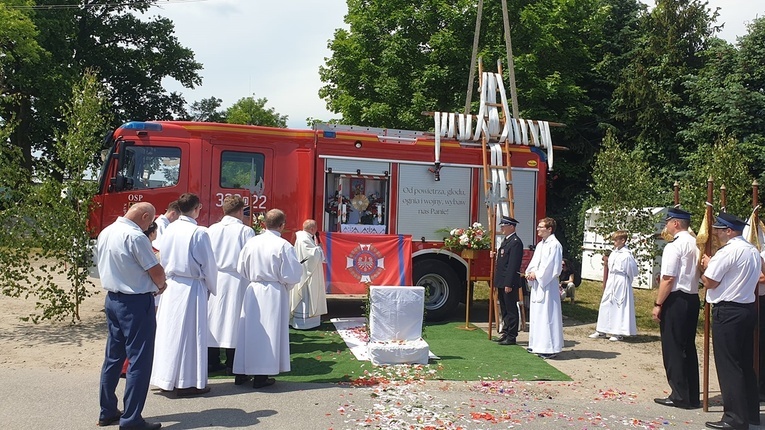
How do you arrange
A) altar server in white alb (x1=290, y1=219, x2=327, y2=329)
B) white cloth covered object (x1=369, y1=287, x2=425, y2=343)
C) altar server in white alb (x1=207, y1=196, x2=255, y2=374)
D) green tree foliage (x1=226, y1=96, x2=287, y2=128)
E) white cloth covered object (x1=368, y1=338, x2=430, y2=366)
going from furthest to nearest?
green tree foliage (x1=226, y1=96, x2=287, y2=128)
altar server in white alb (x1=290, y1=219, x2=327, y2=329)
white cloth covered object (x1=369, y1=287, x2=425, y2=343)
white cloth covered object (x1=368, y1=338, x2=430, y2=366)
altar server in white alb (x1=207, y1=196, x2=255, y2=374)

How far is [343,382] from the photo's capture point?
7180 millimetres

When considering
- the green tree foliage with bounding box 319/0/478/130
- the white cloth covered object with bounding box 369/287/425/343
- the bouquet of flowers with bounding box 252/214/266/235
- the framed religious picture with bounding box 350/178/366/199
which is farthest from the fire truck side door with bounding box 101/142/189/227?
the green tree foliage with bounding box 319/0/478/130

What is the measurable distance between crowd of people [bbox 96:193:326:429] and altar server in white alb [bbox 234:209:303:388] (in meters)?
0.01

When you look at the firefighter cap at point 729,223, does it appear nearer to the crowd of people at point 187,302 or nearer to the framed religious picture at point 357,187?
the crowd of people at point 187,302

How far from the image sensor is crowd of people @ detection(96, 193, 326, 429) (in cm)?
540

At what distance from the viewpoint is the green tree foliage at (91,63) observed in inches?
976

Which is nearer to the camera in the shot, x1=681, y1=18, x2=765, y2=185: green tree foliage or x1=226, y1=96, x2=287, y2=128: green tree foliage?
x1=681, y1=18, x2=765, y2=185: green tree foliage

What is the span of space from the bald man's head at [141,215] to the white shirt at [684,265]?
5.11 meters

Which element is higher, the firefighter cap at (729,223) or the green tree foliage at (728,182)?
the green tree foliage at (728,182)

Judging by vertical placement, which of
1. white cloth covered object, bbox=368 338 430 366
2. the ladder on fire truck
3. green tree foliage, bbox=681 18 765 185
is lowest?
white cloth covered object, bbox=368 338 430 366

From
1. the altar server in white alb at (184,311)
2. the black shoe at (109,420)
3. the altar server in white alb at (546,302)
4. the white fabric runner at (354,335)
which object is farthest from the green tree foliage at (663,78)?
the black shoe at (109,420)

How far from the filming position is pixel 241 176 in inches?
417

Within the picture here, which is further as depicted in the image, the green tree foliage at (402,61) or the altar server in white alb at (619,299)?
the green tree foliage at (402,61)

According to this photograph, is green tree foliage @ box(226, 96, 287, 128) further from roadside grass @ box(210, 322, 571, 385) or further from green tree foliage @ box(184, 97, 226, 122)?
roadside grass @ box(210, 322, 571, 385)
